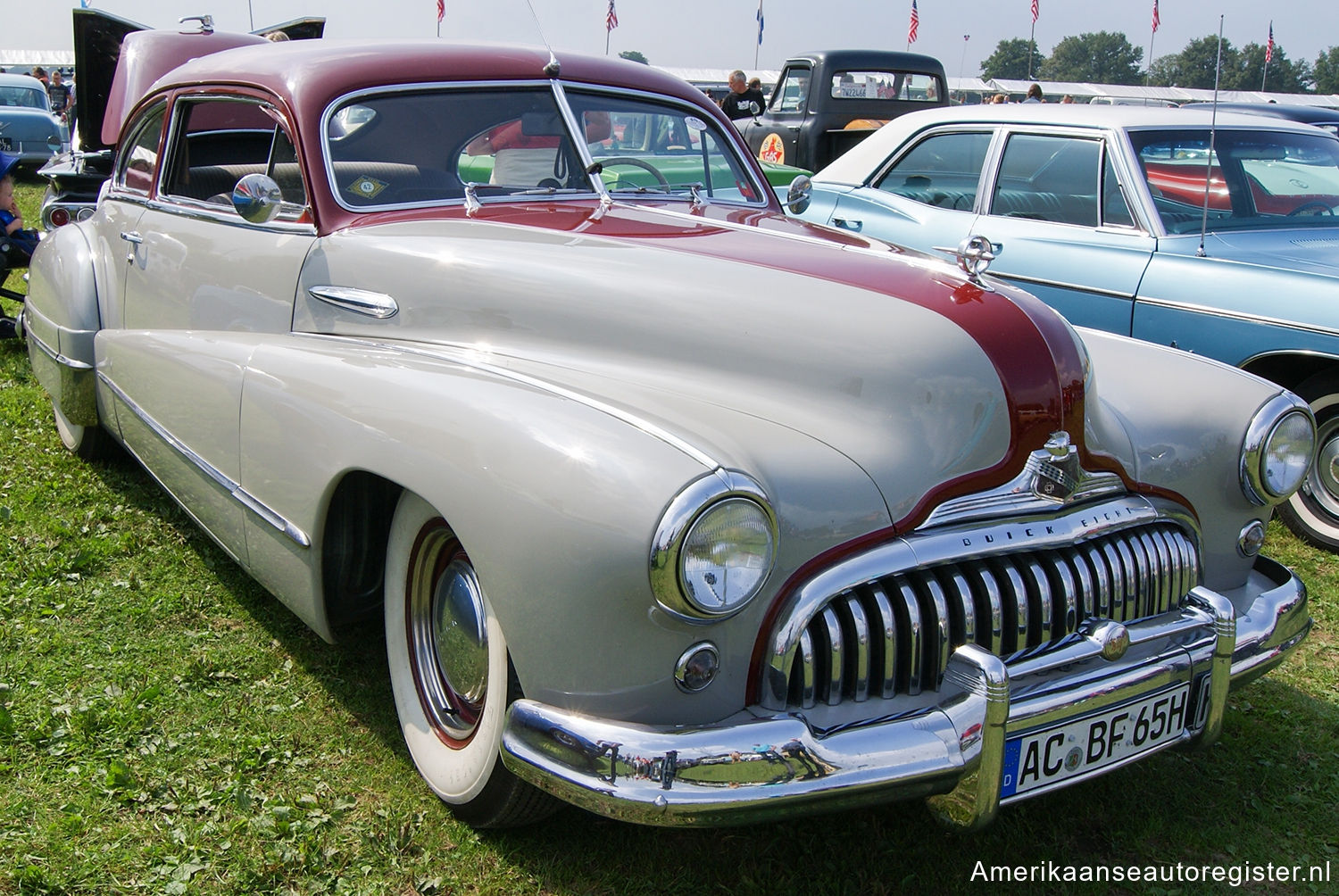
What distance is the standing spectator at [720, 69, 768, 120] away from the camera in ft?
38.3

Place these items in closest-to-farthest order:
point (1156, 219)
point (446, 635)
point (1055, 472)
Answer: point (1055, 472) → point (446, 635) → point (1156, 219)

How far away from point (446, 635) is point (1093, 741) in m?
1.26

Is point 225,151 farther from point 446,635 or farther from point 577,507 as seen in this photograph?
point 577,507

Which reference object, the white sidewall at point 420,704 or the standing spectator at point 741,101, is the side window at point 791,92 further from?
the white sidewall at point 420,704

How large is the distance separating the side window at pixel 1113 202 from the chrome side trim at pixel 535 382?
313 cm

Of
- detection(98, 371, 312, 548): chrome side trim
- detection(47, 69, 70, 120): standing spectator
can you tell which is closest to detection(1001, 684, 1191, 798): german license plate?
detection(98, 371, 312, 548): chrome side trim

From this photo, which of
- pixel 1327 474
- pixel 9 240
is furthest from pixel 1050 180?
pixel 9 240

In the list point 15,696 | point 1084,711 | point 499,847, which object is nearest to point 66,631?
point 15,696

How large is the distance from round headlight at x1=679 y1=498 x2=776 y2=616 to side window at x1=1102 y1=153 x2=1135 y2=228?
133 inches

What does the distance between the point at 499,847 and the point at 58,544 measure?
2268mm

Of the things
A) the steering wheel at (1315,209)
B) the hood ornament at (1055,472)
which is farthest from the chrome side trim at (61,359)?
the steering wheel at (1315,209)

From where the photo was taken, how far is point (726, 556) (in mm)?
1808

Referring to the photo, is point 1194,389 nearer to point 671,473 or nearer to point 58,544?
point 671,473

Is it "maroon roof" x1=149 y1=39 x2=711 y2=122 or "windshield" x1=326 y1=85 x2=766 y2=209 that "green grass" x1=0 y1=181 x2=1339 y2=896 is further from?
"maroon roof" x1=149 y1=39 x2=711 y2=122
